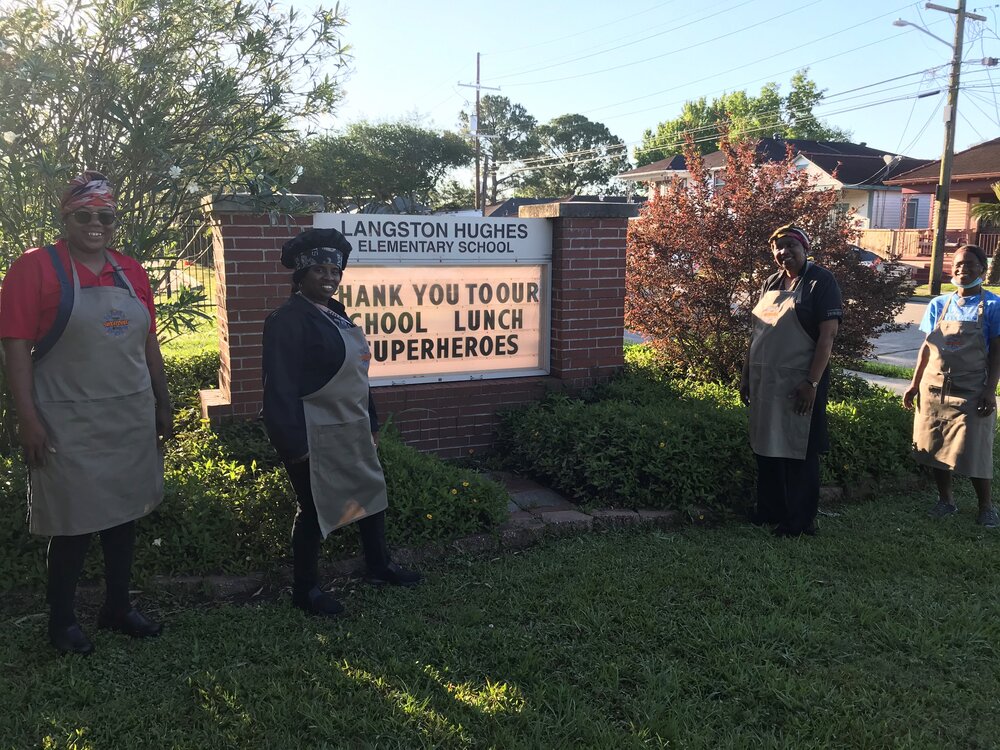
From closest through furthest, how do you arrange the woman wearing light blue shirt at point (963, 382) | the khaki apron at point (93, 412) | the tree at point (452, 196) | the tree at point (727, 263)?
1. the khaki apron at point (93, 412)
2. the woman wearing light blue shirt at point (963, 382)
3. the tree at point (727, 263)
4. the tree at point (452, 196)

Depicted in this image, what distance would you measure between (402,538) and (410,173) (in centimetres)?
4526

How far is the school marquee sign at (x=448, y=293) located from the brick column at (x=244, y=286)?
0.40 metres

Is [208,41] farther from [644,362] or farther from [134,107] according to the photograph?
[644,362]

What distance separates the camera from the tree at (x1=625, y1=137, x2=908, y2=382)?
21.5ft

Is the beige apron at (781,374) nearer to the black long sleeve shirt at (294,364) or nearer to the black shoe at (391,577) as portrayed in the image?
the black shoe at (391,577)

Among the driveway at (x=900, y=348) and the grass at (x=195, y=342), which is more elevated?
the grass at (x=195, y=342)

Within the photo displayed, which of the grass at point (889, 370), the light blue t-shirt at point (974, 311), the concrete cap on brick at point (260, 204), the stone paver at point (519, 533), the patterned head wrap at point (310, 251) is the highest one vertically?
the concrete cap on brick at point (260, 204)

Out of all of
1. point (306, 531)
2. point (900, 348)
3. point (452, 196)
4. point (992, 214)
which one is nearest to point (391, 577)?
point (306, 531)

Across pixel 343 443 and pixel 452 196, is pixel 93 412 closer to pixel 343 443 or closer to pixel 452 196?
pixel 343 443

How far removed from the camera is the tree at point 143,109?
3691 millimetres

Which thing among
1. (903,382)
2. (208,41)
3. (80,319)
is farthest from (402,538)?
(903,382)

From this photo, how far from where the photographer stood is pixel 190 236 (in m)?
5.14

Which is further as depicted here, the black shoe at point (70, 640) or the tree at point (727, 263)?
the tree at point (727, 263)

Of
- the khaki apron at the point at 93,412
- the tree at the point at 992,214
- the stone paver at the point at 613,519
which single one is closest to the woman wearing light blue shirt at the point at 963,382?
the stone paver at the point at 613,519
